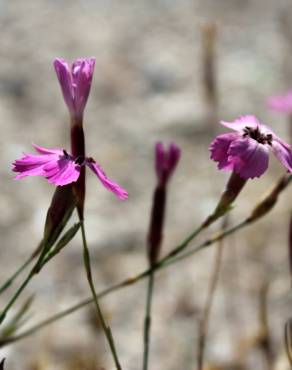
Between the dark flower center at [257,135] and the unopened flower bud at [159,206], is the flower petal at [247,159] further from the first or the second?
the unopened flower bud at [159,206]

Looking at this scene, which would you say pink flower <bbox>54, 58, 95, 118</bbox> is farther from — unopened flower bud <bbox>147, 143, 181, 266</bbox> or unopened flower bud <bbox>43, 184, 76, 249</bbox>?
unopened flower bud <bbox>147, 143, 181, 266</bbox>

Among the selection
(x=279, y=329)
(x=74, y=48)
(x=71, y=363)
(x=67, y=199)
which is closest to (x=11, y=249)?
(x=71, y=363)

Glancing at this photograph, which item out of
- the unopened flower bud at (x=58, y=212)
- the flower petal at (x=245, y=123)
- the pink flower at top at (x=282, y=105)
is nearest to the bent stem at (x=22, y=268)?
the unopened flower bud at (x=58, y=212)

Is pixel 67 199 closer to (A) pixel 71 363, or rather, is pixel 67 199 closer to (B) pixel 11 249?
(A) pixel 71 363

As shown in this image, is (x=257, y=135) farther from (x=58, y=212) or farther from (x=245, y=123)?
(x=58, y=212)

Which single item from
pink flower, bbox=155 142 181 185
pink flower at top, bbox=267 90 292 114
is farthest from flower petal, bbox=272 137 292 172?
pink flower at top, bbox=267 90 292 114

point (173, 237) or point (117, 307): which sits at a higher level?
point (173, 237)
